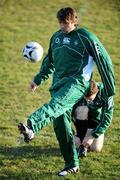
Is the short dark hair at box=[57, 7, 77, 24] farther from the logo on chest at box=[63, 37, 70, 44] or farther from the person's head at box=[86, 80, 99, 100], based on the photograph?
the person's head at box=[86, 80, 99, 100]

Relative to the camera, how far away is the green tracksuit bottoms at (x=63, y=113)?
6027 millimetres

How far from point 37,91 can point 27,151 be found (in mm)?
3571

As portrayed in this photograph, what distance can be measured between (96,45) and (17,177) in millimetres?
2203

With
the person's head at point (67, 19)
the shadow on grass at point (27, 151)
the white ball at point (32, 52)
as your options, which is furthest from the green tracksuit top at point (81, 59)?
the white ball at point (32, 52)

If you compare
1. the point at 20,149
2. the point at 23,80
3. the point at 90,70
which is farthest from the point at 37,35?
the point at 90,70

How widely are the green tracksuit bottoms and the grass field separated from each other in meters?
0.40

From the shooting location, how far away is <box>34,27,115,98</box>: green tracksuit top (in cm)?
685

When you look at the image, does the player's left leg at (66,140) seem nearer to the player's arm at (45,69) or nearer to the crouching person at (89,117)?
the crouching person at (89,117)

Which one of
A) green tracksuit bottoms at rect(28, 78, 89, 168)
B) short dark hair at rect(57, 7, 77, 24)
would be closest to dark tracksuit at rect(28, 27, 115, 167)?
green tracksuit bottoms at rect(28, 78, 89, 168)

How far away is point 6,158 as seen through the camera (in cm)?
800

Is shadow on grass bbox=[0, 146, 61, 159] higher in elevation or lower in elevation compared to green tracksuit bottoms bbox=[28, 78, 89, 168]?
lower

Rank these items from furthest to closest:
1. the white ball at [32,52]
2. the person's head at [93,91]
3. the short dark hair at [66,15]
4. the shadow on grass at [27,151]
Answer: the white ball at [32,52] → the shadow on grass at [27,151] → the person's head at [93,91] → the short dark hair at [66,15]

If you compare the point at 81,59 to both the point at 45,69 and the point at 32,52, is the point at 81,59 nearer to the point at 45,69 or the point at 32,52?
the point at 45,69

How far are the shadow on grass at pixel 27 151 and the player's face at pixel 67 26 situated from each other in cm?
225
